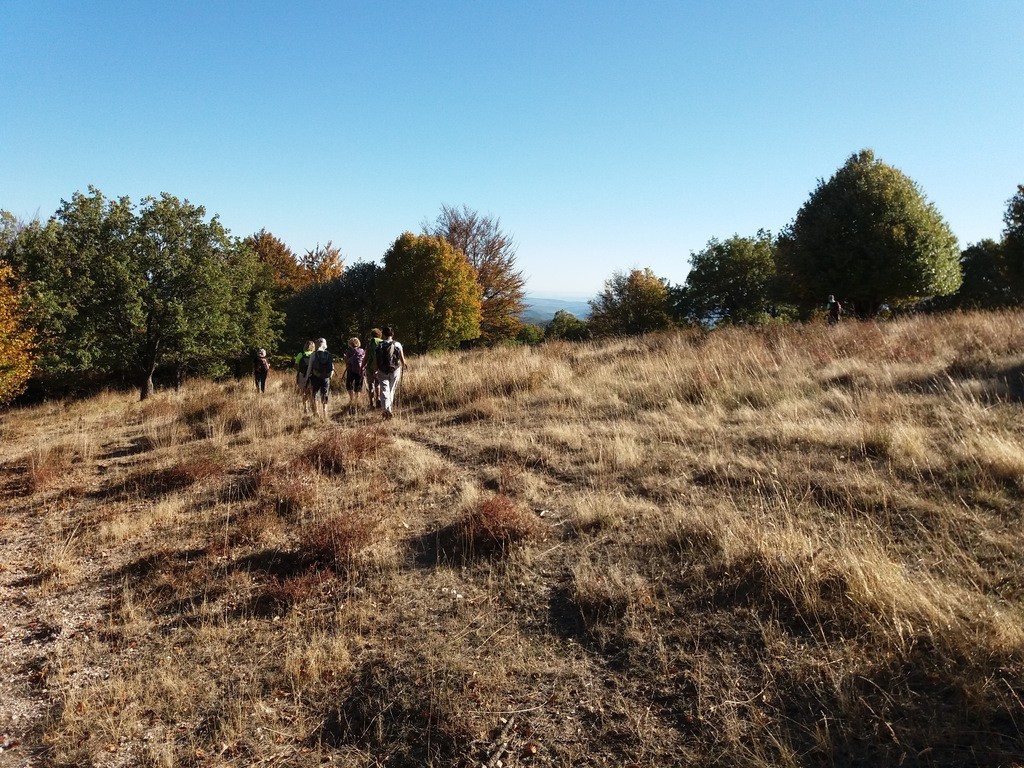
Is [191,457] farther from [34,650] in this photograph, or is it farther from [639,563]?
[639,563]

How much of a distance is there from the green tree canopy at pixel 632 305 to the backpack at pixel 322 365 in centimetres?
2965

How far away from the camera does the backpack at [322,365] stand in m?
10.6

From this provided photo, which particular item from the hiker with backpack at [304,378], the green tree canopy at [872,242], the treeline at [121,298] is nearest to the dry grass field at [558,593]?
the hiker with backpack at [304,378]

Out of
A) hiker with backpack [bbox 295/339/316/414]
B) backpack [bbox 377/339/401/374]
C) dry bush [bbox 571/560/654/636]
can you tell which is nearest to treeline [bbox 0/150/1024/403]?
hiker with backpack [bbox 295/339/316/414]

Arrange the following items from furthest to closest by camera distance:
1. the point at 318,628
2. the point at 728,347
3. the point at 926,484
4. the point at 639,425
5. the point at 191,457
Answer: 1. the point at 728,347
2. the point at 191,457
3. the point at 639,425
4. the point at 926,484
5. the point at 318,628

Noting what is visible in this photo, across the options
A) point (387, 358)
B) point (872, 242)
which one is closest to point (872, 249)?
point (872, 242)

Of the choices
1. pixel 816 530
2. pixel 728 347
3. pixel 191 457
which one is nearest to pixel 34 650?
pixel 191 457

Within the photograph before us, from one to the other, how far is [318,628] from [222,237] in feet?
69.3

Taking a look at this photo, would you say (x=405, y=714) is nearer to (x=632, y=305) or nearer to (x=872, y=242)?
(x=872, y=242)

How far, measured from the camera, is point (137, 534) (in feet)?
19.4

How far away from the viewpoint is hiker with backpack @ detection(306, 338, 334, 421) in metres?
10.6

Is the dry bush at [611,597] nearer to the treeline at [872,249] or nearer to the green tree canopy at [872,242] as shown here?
the treeline at [872,249]

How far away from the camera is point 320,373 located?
10602 millimetres

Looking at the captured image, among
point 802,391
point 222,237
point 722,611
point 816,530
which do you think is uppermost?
point 222,237
